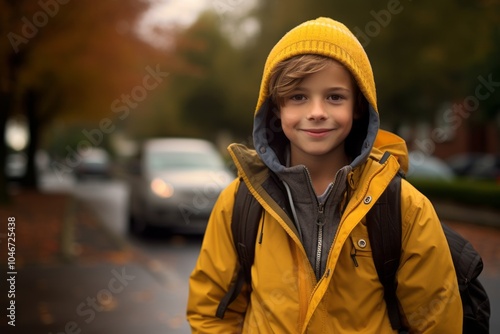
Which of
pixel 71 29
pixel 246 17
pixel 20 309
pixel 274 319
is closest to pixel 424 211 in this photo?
pixel 274 319

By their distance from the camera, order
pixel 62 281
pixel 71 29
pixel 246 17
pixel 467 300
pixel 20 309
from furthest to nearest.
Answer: pixel 246 17
pixel 71 29
pixel 62 281
pixel 20 309
pixel 467 300

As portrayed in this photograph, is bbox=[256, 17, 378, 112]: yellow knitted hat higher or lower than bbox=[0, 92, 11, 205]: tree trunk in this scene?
higher

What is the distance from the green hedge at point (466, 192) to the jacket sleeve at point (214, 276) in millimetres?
13197

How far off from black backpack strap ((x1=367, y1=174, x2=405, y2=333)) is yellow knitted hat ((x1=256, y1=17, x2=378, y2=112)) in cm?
32

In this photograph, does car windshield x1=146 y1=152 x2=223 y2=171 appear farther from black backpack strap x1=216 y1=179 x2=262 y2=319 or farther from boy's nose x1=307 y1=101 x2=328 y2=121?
boy's nose x1=307 y1=101 x2=328 y2=121

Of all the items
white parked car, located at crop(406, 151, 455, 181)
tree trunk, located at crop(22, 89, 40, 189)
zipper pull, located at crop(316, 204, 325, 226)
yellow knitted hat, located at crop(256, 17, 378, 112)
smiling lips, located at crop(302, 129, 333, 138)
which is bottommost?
tree trunk, located at crop(22, 89, 40, 189)

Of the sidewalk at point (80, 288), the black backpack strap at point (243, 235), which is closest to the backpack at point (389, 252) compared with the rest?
the black backpack strap at point (243, 235)

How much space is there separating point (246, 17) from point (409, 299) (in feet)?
123

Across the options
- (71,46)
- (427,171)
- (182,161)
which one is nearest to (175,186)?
(182,161)

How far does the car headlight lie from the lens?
39.2ft

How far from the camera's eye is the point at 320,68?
2.12 meters

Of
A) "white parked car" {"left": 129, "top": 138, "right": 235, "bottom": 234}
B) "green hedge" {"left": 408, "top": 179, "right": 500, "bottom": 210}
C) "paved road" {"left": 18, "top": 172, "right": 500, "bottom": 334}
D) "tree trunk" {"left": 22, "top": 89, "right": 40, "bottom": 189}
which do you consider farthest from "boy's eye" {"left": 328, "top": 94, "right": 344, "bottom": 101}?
"tree trunk" {"left": 22, "top": 89, "right": 40, "bottom": 189}

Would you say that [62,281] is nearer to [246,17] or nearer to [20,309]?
[20,309]

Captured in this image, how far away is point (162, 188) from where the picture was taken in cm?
1203
